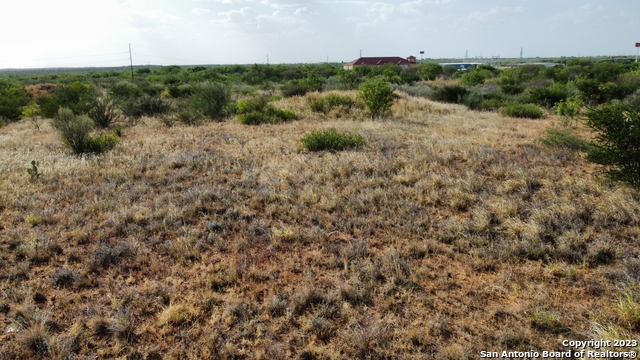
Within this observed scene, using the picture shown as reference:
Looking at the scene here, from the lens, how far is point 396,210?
17.9 ft

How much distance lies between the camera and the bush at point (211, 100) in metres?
14.3

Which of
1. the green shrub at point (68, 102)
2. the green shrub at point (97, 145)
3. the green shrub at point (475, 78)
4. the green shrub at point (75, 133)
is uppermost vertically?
the green shrub at point (475, 78)

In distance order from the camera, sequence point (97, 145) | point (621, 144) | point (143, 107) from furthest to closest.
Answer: point (143, 107) → point (97, 145) → point (621, 144)

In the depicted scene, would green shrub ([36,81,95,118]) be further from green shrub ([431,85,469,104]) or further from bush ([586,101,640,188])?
green shrub ([431,85,469,104])

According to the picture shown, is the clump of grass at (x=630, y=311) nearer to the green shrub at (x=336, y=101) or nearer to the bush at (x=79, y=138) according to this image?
the bush at (x=79, y=138)

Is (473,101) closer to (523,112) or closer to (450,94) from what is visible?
(450,94)

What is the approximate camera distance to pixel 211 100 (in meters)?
14.5

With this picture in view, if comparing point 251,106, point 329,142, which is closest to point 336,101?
point 251,106

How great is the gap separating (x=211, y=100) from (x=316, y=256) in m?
11.8

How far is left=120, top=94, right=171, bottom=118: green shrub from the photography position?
1545cm

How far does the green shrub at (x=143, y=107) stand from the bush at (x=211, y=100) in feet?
7.10

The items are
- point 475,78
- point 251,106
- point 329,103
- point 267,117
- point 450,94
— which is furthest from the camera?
point 475,78

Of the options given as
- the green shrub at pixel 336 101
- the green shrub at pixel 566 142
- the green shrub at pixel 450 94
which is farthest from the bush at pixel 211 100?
the green shrub at pixel 450 94

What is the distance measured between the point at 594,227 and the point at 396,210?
2520 millimetres
